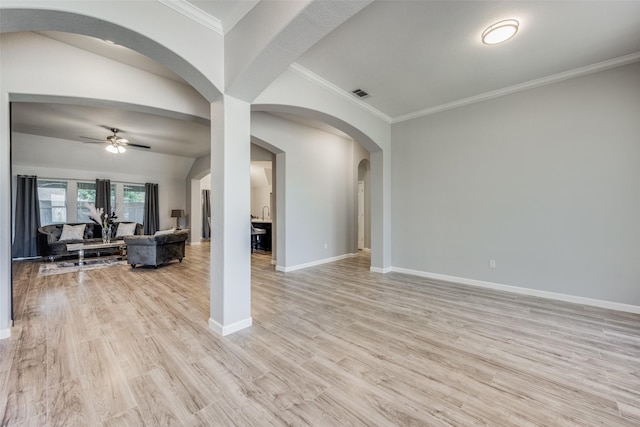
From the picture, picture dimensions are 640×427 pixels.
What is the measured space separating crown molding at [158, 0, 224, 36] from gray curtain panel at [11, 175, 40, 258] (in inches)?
318

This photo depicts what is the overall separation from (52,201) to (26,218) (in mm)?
823

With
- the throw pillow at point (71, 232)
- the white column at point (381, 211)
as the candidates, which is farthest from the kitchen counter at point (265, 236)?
the throw pillow at point (71, 232)

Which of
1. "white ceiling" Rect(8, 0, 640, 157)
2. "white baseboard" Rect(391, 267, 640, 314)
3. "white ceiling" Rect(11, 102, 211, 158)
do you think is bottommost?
"white baseboard" Rect(391, 267, 640, 314)

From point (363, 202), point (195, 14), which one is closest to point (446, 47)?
point (195, 14)

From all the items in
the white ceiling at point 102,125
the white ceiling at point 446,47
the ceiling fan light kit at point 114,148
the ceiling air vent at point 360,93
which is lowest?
the ceiling fan light kit at point 114,148

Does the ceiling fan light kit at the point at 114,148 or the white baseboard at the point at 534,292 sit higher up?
the ceiling fan light kit at the point at 114,148

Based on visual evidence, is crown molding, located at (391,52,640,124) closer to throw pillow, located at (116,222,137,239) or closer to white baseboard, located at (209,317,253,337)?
white baseboard, located at (209,317,253,337)

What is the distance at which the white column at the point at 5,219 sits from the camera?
2.45 m

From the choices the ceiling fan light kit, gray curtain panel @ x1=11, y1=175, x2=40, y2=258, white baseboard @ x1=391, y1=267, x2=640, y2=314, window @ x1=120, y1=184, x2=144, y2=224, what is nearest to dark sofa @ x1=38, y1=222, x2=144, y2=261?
gray curtain panel @ x1=11, y1=175, x2=40, y2=258

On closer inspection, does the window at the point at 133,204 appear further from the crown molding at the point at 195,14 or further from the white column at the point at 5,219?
the crown molding at the point at 195,14

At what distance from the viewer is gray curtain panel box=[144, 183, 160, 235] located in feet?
29.9

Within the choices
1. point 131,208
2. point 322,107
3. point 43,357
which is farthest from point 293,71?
point 131,208

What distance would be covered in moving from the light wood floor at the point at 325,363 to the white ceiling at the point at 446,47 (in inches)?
121

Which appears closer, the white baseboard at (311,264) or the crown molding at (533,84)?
the crown molding at (533,84)
